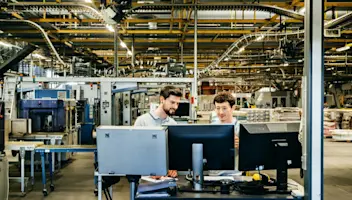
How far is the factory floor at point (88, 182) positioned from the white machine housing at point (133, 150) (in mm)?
2235

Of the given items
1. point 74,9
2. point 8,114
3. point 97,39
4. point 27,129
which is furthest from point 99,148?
point 97,39

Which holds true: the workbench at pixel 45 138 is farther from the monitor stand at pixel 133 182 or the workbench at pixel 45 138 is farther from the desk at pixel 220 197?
the desk at pixel 220 197

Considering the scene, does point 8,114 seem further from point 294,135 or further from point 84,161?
point 294,135

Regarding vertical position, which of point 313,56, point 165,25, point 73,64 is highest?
point 165,25

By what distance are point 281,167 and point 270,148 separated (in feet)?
0.51

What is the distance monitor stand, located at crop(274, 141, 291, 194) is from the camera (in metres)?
2.53

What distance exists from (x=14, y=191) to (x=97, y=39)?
165 inches

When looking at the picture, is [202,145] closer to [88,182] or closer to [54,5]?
[54,5]

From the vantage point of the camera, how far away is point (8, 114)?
6.57 meters

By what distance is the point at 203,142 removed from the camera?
8.11 ft

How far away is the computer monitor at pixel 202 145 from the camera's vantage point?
247 cm

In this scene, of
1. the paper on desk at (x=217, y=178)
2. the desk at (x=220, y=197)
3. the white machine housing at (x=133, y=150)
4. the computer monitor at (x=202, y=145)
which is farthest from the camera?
the paper on desk at (x=217, y=178)

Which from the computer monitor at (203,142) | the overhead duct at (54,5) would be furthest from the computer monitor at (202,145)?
the overhead duct at (54,5)

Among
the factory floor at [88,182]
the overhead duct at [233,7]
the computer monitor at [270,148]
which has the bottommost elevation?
the factory floor at [88,182]
